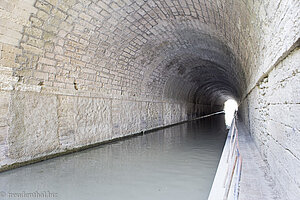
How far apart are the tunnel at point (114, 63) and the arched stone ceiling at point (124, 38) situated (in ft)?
0.12

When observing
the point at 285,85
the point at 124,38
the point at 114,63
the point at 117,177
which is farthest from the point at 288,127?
the point at 114,63

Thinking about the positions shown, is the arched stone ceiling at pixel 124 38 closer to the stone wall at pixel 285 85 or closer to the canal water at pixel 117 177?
the stone wall at pixel 285 85

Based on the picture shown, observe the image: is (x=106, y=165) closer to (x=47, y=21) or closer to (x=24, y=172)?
(x=24, y=172)

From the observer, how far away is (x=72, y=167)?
196 inches

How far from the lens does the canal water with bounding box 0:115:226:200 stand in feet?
11.2

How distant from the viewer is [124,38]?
7.88 m

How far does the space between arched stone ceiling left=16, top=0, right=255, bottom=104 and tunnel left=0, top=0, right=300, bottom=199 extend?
35mm

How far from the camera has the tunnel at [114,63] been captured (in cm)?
256

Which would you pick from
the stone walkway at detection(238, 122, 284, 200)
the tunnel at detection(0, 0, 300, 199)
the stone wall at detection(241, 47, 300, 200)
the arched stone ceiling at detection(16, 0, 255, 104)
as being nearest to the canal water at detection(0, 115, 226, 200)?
the stone walkway at detection(238, 122, 284, 200)

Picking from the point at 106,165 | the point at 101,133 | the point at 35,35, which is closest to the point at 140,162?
the point at 106,165

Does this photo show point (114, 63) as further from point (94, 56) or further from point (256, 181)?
point (256, 181)

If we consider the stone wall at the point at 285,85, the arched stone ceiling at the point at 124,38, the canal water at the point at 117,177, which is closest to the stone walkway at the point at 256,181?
the stone wall at the point at 285,85

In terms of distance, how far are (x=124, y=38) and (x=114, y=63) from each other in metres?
1.17

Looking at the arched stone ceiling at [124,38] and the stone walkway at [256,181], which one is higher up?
the arched stone ceiling at [124,38]
